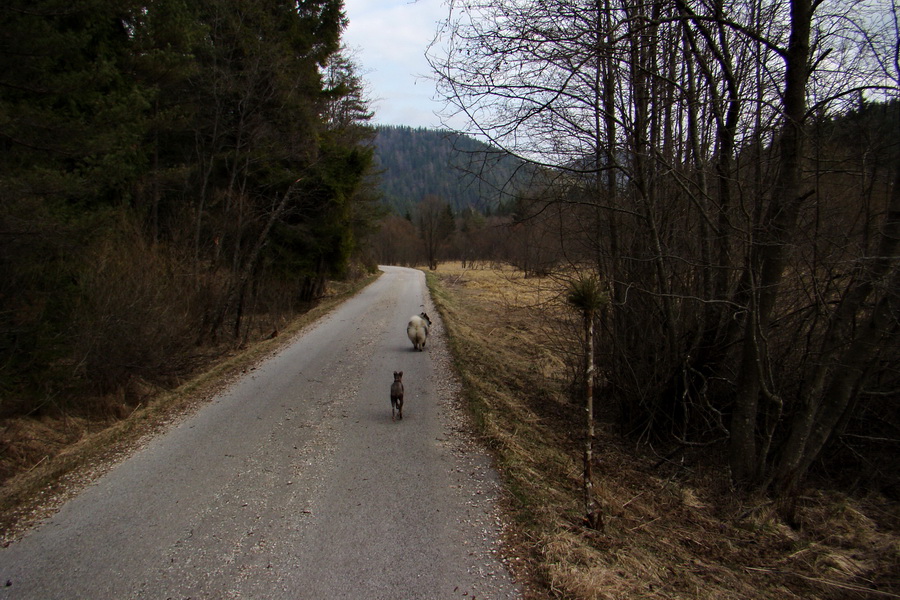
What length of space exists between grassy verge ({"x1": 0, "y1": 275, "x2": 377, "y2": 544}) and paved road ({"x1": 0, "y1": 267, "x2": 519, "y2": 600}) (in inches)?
11.8

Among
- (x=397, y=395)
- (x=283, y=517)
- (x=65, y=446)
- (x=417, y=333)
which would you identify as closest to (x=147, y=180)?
(x=65, y=446)

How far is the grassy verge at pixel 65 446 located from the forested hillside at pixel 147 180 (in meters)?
0.50

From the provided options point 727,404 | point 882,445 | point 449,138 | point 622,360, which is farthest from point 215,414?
point 882,445

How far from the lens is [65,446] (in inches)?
270

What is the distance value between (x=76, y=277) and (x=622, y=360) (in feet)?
32.3

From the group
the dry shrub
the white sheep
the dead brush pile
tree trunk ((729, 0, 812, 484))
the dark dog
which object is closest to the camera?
the dead brush pile

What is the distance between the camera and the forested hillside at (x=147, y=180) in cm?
721

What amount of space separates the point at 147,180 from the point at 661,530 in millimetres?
13902

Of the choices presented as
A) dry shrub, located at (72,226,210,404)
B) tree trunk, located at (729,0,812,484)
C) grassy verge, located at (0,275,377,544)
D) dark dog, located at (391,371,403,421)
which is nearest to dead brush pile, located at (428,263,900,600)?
tree trunk, located at (729,0,812,484)

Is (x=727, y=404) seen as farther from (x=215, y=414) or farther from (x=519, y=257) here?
(x=215, y=414)

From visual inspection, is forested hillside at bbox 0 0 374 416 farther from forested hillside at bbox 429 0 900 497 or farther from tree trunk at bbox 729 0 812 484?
tree trunk at bbox 729 0 812 484

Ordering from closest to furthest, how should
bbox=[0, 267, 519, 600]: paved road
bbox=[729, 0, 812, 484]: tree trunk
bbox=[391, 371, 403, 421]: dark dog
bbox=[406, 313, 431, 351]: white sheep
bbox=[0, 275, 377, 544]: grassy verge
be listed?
bbox=[0, 267, 519, 600]: paved road < bbox=[0, 275, 377, 544]: grassy verge < bbox=[729, 0, 812, 484]: tree trunk < bbox=[391, 371, 403, 421]: dark dog < bbox=[406, 313, 431, 351]: white sheep

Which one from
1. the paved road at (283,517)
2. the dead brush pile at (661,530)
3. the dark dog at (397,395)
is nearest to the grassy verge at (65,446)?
the paved road at (283,517)

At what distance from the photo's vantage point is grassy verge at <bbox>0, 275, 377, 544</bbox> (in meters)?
4.97
